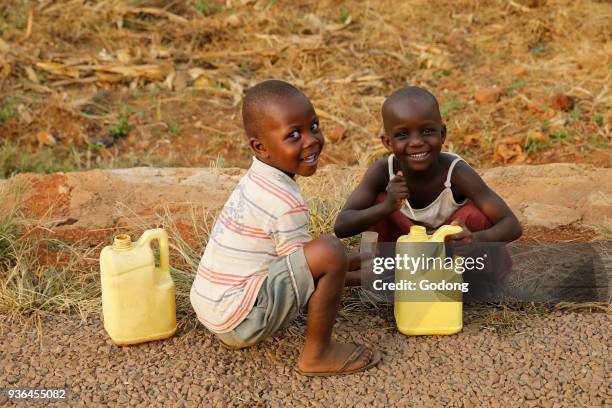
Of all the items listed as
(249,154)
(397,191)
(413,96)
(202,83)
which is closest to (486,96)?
(249,154)

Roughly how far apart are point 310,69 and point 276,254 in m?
4.36

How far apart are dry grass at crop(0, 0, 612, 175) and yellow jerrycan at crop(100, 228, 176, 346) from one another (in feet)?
8.84

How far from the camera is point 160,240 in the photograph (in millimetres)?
2799

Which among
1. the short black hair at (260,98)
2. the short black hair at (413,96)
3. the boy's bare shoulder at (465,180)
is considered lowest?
the boy's bare shoulder at (465,180)

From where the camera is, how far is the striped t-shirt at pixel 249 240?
2514 millimetres

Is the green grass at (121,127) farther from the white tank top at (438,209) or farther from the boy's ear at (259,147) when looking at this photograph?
the boy's ear at (259,147)

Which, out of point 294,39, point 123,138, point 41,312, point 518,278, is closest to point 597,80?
point 294,39

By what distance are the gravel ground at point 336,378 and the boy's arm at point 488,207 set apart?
35cm

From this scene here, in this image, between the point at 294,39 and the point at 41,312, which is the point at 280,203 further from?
the point at 294,39

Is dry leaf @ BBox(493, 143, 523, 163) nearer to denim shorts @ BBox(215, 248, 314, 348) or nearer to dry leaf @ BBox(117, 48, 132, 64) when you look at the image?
denim shorts @ BBox(215, 248, 314, 348)

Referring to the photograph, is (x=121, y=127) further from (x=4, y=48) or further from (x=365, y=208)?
(x=365, y=208)

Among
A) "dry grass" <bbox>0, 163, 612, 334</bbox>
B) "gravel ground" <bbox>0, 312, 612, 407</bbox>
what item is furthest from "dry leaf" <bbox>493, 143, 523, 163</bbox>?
"gravel ground" <bbox>0, 312, 612, 407</bbox>

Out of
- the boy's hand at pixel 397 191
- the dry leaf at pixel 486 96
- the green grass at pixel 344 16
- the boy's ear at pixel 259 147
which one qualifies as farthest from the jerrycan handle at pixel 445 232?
the green grass at pixel 344 16

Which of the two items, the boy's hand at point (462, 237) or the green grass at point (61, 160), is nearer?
the boy's hand at point (462, 237)
